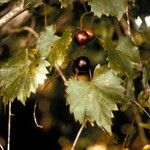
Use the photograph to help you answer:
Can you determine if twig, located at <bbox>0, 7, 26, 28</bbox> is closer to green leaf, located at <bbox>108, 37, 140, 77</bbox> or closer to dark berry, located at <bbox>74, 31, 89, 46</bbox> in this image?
dark berry, located at <bbox>74, 31, 89, 46</bbox>

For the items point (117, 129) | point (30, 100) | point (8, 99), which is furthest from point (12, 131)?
point (8, 99)

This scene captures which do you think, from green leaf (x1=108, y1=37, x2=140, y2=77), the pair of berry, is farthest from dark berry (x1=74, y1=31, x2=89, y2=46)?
green leaf (x1=108, y1=37, x2=140, y2=77)

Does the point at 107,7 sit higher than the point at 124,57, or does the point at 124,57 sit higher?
the point at 107,7

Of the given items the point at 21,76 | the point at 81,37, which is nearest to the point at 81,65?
the point at 81,37

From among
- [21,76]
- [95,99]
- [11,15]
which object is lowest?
[95,99]

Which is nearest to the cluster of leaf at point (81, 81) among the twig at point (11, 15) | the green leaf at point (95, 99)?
the green leaf at point (95, 99)

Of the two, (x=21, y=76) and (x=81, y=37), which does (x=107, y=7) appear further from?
(x=21, y=76)
